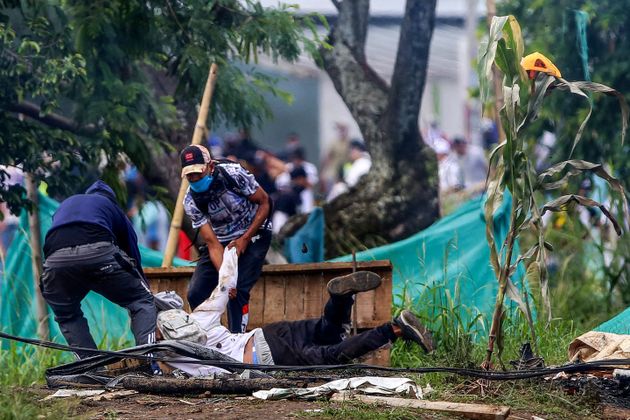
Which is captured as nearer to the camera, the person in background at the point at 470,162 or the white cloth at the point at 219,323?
the white cloth at the point at 219,323

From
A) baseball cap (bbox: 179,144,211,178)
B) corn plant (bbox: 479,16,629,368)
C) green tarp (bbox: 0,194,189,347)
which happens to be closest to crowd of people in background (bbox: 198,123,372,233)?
green tarp (bbox: 0,194,189,347)

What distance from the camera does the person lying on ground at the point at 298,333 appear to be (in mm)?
7777

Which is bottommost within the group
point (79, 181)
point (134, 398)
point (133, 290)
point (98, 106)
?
point (134, 398)

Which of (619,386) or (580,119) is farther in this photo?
(580,119)

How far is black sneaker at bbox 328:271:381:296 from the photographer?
25.9 feet

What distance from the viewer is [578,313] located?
10.4 m

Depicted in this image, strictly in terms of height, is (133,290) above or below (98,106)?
below

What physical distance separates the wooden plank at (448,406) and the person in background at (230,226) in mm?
1989

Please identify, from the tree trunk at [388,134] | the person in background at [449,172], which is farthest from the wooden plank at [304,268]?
the person in background at [449,172]

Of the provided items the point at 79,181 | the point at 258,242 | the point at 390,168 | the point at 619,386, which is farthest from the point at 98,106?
the point at 619,386

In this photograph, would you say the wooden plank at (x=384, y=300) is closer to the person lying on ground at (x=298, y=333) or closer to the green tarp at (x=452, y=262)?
the person lying on ground at (x=298, y=333)

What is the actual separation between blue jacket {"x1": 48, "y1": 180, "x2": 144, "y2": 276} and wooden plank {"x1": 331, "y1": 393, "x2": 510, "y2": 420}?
86.1 inches

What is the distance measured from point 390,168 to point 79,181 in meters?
3.31

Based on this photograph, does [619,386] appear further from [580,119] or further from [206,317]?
[580,119]
